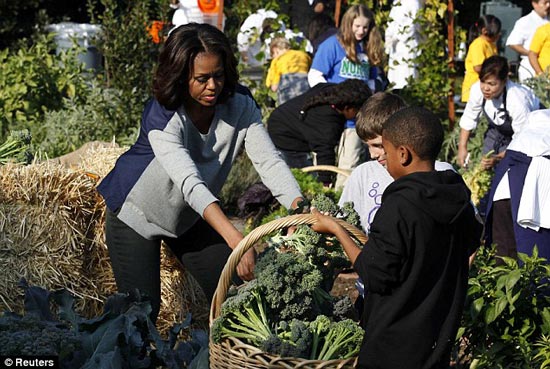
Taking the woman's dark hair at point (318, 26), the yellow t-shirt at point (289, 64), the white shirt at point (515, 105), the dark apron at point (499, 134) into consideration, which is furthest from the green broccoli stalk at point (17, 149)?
the woman's dark hair at point (318, 26)

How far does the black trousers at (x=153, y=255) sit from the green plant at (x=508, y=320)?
1128 millimetres

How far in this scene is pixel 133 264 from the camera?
4.20 m

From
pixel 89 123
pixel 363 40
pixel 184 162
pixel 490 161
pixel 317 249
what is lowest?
pixel 89 123

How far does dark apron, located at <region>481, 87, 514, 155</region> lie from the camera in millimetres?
7598

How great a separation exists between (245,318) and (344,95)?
419 cm

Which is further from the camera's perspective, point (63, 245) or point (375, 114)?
point (63, 245)

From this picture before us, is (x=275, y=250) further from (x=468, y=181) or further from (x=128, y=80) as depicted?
(x=128, y=80)

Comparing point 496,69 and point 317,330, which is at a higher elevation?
point 496,69

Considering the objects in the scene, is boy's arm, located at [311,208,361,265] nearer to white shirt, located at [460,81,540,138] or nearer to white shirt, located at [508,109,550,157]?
white shirt, located at [508,109,550,157]

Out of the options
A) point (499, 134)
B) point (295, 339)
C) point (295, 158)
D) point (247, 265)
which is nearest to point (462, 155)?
point (499, 134)

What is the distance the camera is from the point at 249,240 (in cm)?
342

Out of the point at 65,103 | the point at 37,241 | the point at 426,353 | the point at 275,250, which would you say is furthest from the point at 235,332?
the point at 65,103

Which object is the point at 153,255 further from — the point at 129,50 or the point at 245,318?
the point at 129,50

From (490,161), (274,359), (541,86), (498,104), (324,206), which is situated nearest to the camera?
(274,359)
